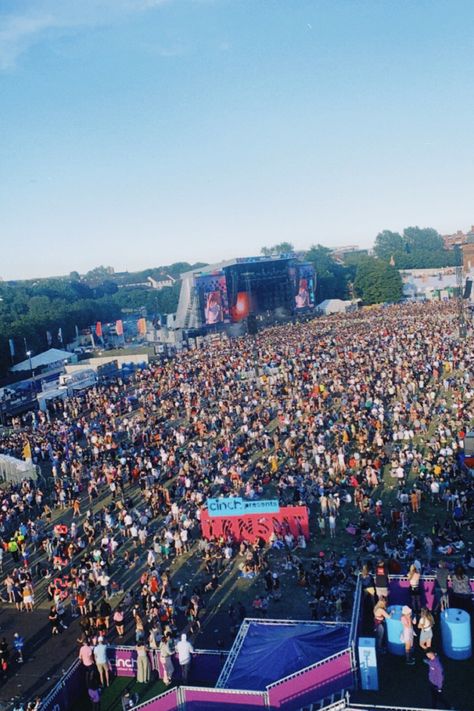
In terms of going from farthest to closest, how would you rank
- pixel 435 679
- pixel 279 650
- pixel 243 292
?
pixel 243 292 → pixel 279 650 → pixel 435 679

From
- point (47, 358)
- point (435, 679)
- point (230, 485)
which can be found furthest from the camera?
point (47, 358)

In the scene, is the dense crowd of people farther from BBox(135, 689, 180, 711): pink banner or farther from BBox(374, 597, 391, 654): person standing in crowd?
BBox(135, 689, 180, 711): pink banner

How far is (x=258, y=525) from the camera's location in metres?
14.3

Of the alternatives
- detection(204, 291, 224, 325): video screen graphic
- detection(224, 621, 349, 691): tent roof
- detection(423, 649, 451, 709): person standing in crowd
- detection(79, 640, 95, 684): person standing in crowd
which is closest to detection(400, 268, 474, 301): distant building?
detection(204, 291, 224, 325): video screen graphic

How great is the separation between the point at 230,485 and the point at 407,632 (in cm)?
1004

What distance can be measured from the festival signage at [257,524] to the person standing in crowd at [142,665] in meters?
5.04

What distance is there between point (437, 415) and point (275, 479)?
800cm

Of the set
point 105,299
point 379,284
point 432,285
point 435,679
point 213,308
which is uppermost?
point 105,299

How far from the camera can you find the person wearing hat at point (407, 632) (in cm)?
857

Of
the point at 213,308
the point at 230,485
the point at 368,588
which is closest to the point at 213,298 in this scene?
the point at 213,308

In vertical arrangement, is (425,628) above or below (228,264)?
below

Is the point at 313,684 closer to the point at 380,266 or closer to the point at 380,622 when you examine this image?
the point at 380,622

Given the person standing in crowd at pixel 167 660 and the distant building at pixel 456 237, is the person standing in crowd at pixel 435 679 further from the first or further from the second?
the distant building at pixel 456 237

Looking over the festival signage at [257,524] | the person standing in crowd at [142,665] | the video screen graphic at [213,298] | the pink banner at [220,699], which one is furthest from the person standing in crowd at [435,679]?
the video screen graphic at [213,298]
